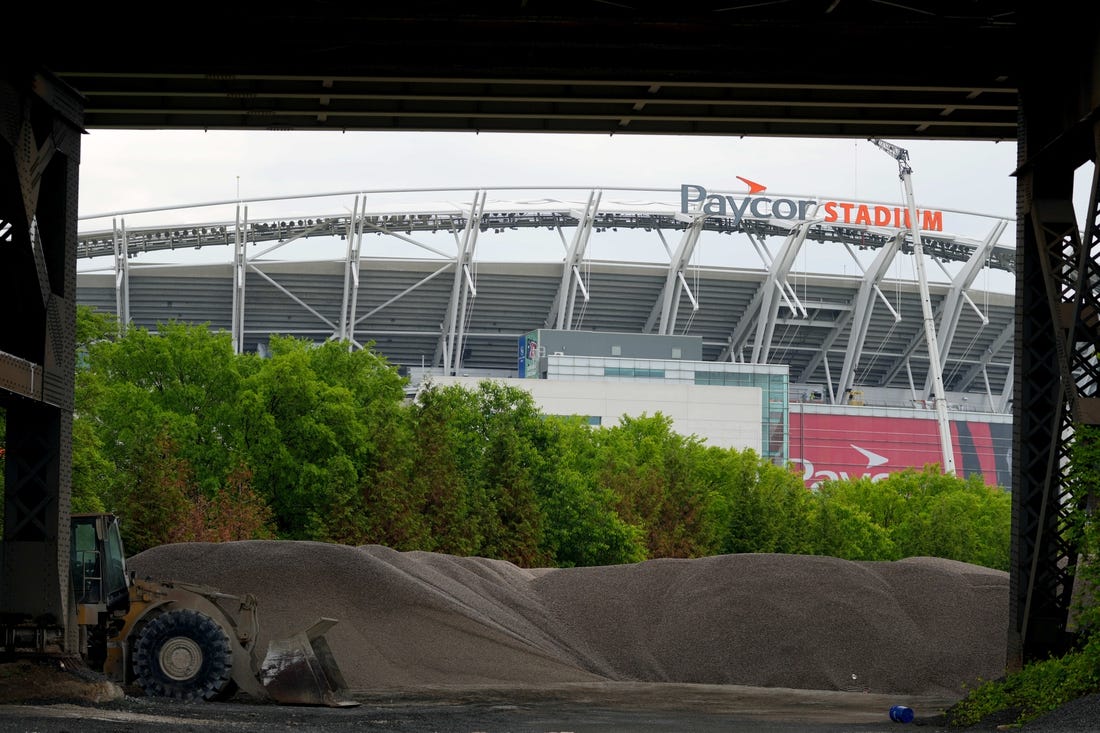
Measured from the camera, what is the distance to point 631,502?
65375mm

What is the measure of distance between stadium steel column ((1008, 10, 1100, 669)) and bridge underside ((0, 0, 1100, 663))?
0.03 metres

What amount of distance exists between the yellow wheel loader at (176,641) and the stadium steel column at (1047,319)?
32.9 feet

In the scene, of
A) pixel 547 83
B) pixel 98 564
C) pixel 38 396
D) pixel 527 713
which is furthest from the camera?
pixel 527 713

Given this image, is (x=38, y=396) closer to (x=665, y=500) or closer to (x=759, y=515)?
(x=665, y=500)

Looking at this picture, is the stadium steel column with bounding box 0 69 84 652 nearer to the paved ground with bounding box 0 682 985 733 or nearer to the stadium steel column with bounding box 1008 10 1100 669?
the paved ground with bounding box 0 682 985 733

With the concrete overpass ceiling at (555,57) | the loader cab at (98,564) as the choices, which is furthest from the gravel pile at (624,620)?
the concrete overpass ceiling at (555,57)

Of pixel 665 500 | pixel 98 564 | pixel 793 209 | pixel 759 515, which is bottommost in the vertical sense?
pixel 759 515

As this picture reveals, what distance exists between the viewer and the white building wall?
390ft

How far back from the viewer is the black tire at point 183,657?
2262 cm

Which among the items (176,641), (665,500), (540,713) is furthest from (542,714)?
(665,500)

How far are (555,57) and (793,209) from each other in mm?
101134

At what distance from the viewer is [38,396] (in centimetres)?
2094

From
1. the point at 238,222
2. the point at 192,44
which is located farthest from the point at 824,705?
the point at 238,222

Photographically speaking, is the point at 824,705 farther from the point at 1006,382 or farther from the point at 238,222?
the point at 1006,382
